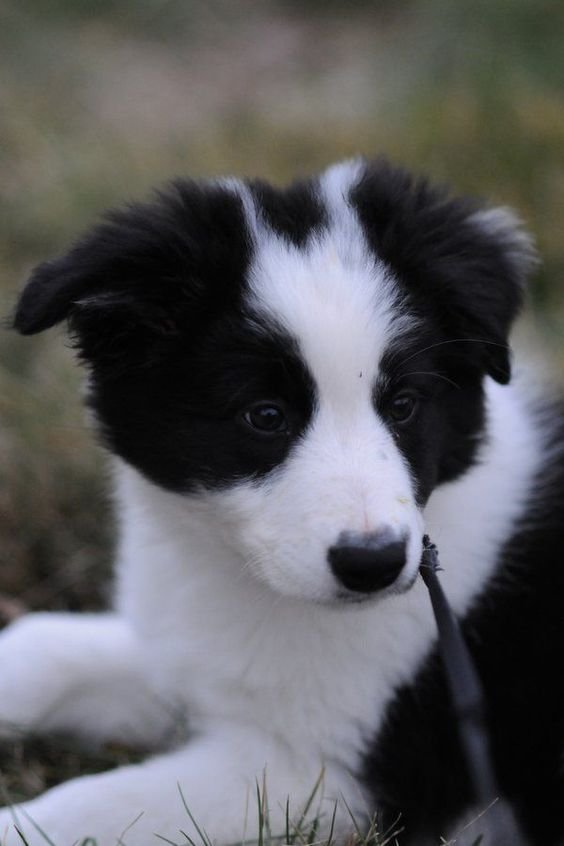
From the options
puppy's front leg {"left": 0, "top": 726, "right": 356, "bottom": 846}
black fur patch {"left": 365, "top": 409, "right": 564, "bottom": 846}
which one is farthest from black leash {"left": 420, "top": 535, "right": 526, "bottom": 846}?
puppy's front leg {"left": 0, "top": 726, "right": 356, "bottom": 846}

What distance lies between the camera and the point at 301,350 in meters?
2.41

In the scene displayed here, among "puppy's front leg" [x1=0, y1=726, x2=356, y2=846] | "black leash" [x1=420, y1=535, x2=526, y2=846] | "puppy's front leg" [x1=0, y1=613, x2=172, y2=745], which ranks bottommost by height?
"puppy's front leg" [x1=0, y1=613, x2=172, y2=745]

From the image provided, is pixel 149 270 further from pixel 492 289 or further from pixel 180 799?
pixel 180 799

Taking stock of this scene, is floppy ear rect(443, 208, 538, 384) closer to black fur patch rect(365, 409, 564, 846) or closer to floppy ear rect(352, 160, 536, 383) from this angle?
floppy ear rect(352, 160, 536, 383)

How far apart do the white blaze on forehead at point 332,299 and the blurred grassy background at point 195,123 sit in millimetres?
1702

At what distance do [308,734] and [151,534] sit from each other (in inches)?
25.8

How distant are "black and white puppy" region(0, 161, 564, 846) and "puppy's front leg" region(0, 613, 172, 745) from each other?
22cm

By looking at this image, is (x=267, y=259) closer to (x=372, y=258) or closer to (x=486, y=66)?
(x=372, y=258)

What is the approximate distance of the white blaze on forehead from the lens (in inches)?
94.8

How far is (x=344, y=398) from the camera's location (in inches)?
95.8

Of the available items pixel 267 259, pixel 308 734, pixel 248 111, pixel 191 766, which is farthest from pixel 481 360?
pixel 248 111

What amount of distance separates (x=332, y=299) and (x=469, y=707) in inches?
34.2

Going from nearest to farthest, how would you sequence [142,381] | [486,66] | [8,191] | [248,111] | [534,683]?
[142,381], [534,683], [8,191], [486,66], [248,111]

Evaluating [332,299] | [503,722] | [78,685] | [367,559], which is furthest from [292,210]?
[78,685]
